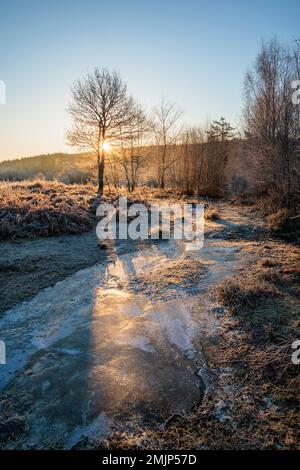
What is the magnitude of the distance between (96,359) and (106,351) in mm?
188

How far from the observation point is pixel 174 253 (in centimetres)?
802

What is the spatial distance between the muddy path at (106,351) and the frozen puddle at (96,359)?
0.03ft

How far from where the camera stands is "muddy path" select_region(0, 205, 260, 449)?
2.98 m

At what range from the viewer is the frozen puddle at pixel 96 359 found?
2.99 m

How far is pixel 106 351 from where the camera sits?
13.1 feet

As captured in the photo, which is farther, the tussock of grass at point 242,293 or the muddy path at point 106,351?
the tussock of grass at point 242,293

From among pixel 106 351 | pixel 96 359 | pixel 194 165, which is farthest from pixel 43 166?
pixel 96 359

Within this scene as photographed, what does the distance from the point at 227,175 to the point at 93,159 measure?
369 inches

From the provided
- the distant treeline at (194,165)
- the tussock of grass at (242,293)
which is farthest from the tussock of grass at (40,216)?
the distant treeline at (194,165)

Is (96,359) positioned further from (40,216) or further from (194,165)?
(194,165)

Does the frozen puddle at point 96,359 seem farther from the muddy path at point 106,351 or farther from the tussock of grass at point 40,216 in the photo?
the tussock of grass at point 40,216

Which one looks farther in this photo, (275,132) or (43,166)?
(43,166)

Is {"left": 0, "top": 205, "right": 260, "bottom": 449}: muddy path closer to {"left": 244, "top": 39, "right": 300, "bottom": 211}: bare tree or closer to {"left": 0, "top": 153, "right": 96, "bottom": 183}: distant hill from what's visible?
{"left": 244, "top": 39, "right": 300, "bottom": 211}: bare tree
